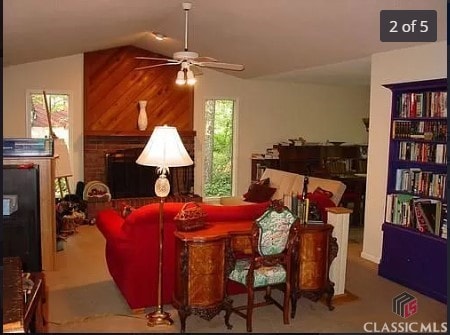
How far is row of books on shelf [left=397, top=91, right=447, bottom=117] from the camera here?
13.9ft

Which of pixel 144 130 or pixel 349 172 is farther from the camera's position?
pixel 349 172

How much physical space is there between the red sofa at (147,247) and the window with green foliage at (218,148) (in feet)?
15.3

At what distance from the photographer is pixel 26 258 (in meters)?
4.54

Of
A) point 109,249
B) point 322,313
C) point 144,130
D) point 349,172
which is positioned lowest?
point 322,313

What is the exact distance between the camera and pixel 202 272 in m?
3.37

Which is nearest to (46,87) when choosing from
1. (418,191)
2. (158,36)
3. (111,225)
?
(158,36)

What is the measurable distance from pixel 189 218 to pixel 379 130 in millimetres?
2673

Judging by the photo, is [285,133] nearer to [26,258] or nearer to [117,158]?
[117,158]

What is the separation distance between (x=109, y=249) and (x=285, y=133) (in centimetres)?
524

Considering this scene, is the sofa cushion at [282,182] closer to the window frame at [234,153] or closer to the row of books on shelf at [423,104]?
the window frame at [234,153]

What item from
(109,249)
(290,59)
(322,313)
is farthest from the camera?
(290,59)

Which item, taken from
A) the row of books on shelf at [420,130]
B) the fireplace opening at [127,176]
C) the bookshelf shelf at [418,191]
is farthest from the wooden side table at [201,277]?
the fireplace opening at [127,176]

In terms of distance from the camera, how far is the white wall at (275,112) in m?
8.42

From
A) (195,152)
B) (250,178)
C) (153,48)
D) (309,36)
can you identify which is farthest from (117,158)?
(309,36)
